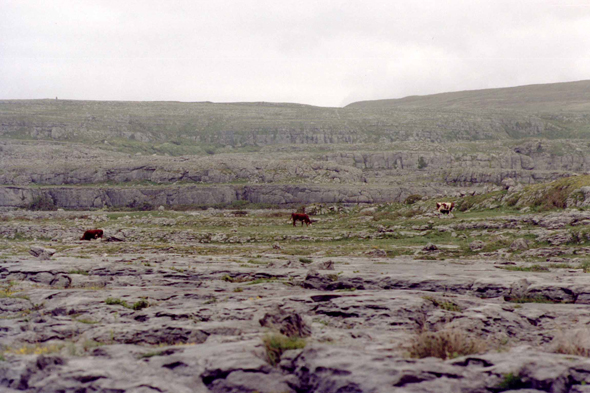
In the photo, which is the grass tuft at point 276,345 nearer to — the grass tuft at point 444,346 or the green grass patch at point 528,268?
the grass tuft at point 444,346

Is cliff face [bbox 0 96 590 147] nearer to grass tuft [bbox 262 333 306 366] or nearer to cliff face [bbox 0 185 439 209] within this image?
cliff face [bbox 0 185 439 209]

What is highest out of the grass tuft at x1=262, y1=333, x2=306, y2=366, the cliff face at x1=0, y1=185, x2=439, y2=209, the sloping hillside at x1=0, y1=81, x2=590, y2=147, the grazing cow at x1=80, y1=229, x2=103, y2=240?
the sloping hillside at x1=0, y1=81, x2=590, y2=147

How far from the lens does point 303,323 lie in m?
12.4


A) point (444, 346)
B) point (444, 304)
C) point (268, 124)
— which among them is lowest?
point (444, 304)

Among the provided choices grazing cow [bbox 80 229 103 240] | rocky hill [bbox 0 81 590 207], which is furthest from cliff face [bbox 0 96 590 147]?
grazing cow [bbox 80 229 103 240]

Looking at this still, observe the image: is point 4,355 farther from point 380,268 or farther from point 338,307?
point 380,268

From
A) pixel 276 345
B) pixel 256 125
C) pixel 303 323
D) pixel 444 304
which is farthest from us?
pixel 256 125

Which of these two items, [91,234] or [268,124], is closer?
[91,234]

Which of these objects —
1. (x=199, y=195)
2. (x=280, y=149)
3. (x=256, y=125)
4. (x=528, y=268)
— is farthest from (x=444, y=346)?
(x=256, y=125)

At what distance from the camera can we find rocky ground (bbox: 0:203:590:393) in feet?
29.4

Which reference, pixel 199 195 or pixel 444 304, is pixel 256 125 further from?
pixel 444 304

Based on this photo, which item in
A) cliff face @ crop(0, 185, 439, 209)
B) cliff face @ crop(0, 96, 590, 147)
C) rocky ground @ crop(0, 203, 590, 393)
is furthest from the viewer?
cliff face @ crop(0, 96, 590, 147)

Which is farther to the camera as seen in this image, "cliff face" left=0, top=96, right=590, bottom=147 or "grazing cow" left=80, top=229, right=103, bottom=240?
"cliff face" left=0, top=96, right=590, bottom=147

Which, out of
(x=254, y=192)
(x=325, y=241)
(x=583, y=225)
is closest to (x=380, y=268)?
(x=583, y=225)
